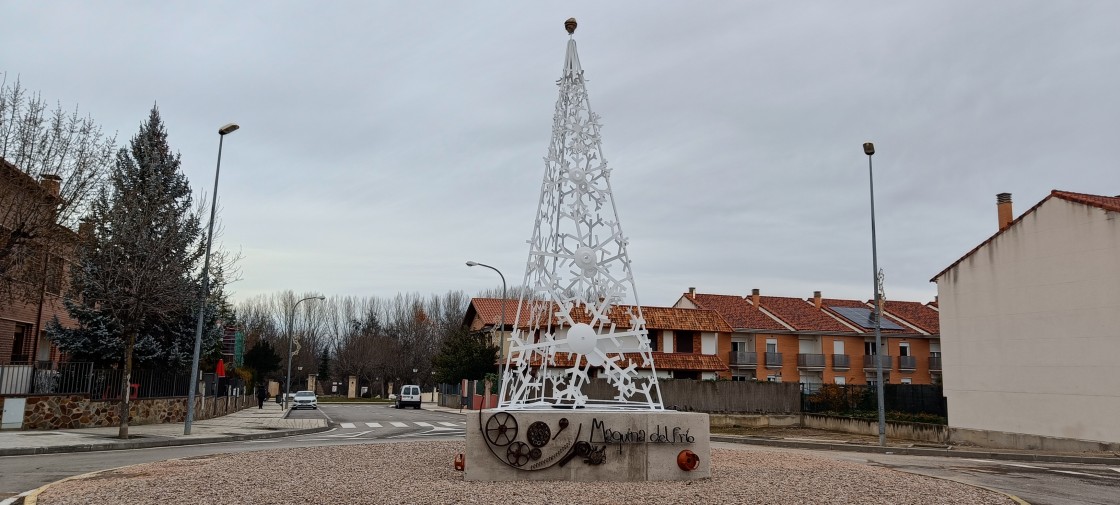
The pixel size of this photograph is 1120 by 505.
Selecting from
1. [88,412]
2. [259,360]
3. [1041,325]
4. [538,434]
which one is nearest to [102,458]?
[88,412]

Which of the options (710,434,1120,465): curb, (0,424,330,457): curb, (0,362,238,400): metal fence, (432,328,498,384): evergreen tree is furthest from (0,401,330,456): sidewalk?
(432,328,498,384): evergreen tree

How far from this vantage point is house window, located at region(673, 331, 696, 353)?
1670 inches

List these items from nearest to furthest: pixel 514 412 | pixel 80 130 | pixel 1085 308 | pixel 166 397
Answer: pixel 514 412 → pixel 80 130 → pixel 1085 308 → pixel 166 397

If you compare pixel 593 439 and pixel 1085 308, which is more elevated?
pixel 1085 308

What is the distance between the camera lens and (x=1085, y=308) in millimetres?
21516

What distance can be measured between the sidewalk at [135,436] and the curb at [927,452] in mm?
14276

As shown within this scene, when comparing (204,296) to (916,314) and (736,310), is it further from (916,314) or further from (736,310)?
(916,314)

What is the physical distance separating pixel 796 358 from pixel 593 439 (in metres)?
39.6

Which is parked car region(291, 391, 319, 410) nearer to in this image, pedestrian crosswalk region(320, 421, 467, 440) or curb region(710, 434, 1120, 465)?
pedestrian crosswalk region(320, 421, 467, 440)

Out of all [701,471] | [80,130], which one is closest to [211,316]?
[80,130]

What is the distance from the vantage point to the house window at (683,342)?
139ft

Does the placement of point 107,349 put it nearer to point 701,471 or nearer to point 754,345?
point 701,471

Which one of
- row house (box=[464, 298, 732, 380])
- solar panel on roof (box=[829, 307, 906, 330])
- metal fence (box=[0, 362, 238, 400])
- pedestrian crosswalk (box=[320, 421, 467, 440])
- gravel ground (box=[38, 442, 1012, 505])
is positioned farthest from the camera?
solar panel on roof (box=[829, 307, 906, 330])

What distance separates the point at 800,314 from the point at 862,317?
442 centimetres
